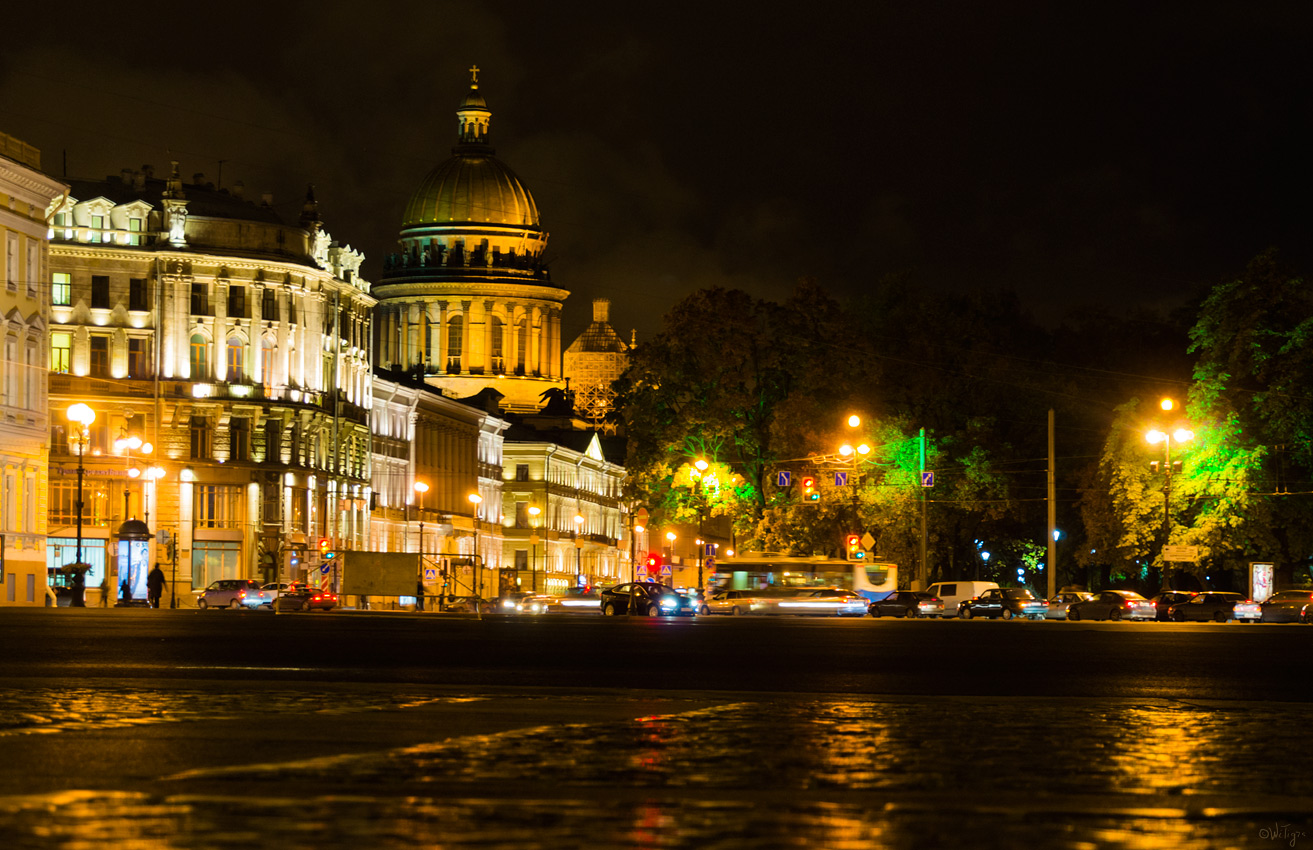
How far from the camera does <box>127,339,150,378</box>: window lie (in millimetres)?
99938

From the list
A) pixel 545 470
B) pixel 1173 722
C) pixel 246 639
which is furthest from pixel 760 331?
pixel 545 470

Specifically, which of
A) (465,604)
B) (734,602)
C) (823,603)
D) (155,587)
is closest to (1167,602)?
(823,603)

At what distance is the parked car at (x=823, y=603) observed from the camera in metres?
78.2

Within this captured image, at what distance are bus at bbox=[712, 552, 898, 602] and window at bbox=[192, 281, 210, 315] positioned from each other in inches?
1296


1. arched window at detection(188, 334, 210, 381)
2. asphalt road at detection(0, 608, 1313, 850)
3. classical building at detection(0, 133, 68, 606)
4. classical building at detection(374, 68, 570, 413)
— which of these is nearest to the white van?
classical building at detection(0, 133, 68, 606)

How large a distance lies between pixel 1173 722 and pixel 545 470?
15383 cm

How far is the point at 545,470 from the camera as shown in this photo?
166375mm

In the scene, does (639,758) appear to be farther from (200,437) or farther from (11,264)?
(200,437)

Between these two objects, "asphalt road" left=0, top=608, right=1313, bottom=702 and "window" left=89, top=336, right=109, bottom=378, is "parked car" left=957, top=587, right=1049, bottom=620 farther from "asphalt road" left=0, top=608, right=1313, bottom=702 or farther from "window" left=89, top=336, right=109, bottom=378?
"window" left=89, top=336, right=109, bottom=378

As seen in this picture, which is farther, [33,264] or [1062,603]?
[1062,603]

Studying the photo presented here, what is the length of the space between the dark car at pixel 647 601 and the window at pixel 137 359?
34727 mm

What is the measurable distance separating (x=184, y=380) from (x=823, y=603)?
38.2 metres

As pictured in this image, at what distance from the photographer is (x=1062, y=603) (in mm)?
79875

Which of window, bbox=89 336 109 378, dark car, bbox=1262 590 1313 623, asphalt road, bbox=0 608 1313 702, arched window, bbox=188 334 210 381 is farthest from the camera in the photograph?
arched window, bbox=188 334 210 381
